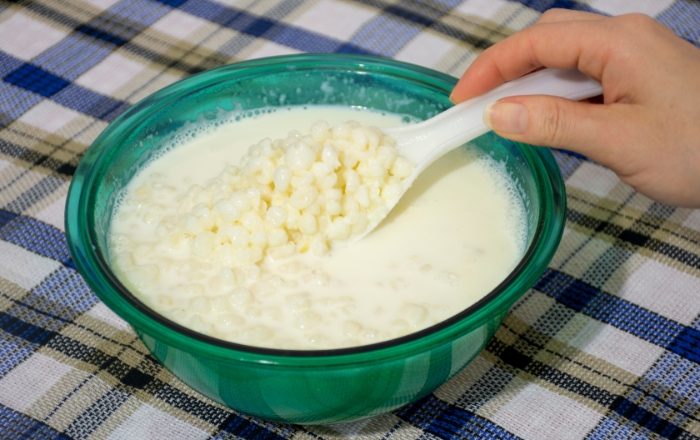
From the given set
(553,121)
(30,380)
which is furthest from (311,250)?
(30,380)

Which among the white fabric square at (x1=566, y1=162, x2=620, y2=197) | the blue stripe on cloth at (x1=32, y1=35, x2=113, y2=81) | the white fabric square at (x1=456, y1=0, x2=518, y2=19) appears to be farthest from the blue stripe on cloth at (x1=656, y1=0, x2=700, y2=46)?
the blue stripe on cloth at (x1=32, y1=35, x2=113, y2=81)

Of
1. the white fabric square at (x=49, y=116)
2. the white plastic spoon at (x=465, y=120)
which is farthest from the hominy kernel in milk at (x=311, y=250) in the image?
the white fabric square at (x=49, y=116)

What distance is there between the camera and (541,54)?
4.60 feet

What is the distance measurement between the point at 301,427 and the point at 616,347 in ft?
1.68

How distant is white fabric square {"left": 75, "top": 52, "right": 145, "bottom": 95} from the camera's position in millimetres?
2072

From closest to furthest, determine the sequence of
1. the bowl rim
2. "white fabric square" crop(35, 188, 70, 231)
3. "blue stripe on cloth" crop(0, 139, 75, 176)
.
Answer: the bowl rim < "white fabric square" crop(35, 188, 70, 231) < "blue stripe on cloth" crop(0, 139, 75, 176)

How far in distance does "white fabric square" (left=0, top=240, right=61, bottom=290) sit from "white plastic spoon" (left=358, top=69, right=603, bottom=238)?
594mm

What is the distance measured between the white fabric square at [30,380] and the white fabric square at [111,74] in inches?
28.9

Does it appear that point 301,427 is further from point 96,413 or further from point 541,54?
point 541,54

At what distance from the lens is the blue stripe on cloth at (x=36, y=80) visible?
2055 mm

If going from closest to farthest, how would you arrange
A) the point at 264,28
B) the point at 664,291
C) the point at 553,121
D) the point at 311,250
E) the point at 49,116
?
the point at 553,121 < the point at 311,250 < the point at 664,291 < the point at 49,116 < the point at 264,28

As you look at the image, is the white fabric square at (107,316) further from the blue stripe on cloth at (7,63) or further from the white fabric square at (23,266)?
the blue stripe on cloth at (7,63)

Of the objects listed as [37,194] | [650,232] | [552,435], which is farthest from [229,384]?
[650,232]

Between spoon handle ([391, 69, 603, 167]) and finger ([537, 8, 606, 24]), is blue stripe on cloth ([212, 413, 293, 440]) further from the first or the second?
finger ([537, 8, 606, 24])
